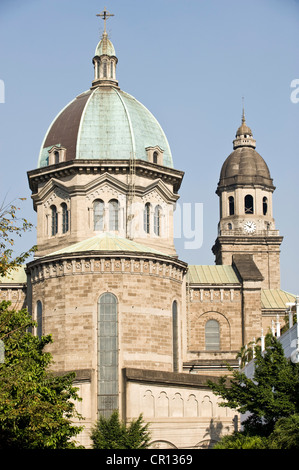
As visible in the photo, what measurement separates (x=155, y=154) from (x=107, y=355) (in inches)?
683

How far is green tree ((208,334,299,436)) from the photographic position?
134 feet

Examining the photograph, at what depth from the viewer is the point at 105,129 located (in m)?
65.3

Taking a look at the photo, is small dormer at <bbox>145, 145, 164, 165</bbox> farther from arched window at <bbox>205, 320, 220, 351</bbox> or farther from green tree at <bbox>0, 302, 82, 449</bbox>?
green tree at <bbox>0, 302, 82, 449</bbox>

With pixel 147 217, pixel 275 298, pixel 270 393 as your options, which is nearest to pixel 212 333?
pixel 275 298

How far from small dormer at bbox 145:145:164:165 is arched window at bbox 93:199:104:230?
4386mm

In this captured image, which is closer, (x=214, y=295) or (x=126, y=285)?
(x=126, y=285)

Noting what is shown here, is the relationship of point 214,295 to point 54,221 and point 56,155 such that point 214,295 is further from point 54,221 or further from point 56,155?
point 56,155

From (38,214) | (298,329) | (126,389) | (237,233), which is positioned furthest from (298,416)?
(237,233)

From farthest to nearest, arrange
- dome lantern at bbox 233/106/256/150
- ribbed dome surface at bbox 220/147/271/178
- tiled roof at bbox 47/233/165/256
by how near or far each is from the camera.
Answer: dome lantern at bbox 233/106/256/150, ribbed dome surface at bbox 220/147/271/178, tiled roof at bbox 47/233/165/256

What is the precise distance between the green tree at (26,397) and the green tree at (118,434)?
9.49 meters

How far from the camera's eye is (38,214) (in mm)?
65500

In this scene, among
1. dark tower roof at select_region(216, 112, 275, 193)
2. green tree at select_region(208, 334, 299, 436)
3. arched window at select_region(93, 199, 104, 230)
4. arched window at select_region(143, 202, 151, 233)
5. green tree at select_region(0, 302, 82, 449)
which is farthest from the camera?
dark tower roof at select_region(216, 112, 275, 193)

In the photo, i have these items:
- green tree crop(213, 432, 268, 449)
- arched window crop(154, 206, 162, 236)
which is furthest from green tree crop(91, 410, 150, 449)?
arched window crop(154, 206, 162, 236)

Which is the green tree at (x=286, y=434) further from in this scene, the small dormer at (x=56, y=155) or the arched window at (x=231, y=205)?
the arched window at (x=231, y=205)
